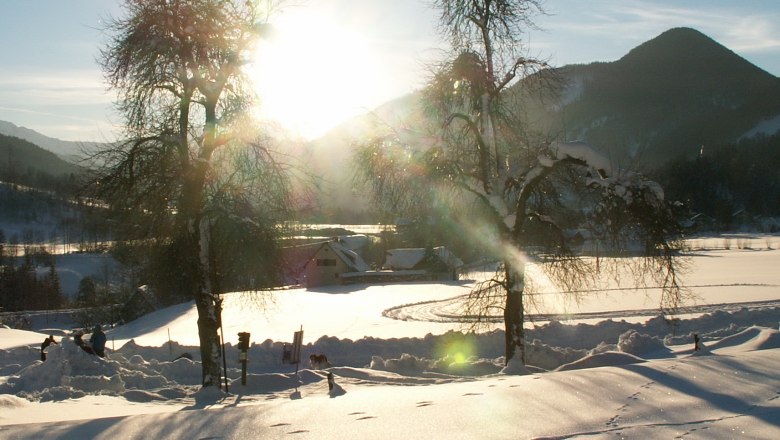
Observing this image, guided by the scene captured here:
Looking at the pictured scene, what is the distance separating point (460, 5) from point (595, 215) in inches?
225

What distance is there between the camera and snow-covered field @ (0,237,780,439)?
305 inches

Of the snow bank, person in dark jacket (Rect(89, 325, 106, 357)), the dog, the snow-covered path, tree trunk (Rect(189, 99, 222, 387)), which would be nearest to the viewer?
the snow-covered path

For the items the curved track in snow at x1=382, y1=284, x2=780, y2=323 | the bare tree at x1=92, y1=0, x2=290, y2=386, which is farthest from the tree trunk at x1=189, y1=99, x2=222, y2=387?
the curved track in snow at x1=382, y1=284, x2=780, y2=323

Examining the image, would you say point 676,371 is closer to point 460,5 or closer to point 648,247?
point 648,247

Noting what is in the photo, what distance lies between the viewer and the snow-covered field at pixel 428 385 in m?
7.75

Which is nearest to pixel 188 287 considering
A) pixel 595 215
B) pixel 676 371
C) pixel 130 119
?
pixel 130 119

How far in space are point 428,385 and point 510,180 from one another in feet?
18.1

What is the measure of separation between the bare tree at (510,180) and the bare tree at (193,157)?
2770 mm

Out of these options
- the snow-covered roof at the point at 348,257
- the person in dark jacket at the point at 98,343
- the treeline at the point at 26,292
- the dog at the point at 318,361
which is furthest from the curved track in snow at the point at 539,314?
the treeline at the point at 26,292

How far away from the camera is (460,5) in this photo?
54.4 ft

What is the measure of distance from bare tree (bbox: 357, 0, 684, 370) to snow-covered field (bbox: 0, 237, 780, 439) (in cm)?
221

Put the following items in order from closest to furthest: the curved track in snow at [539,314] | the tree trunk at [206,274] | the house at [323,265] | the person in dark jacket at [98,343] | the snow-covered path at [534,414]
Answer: the snow-covered path at [534,414] → the tree trunk at [206,274] → the person in dark jacket at [98,343] → the curved track in snow at [539,314] → the house at [323,265]

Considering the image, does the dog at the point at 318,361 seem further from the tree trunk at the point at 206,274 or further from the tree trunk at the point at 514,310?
the tree trunk at the point at 514,310

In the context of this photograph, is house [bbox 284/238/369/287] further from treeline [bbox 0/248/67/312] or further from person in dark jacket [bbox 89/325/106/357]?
person in dark jacket [bbox 89/325/106/357]
